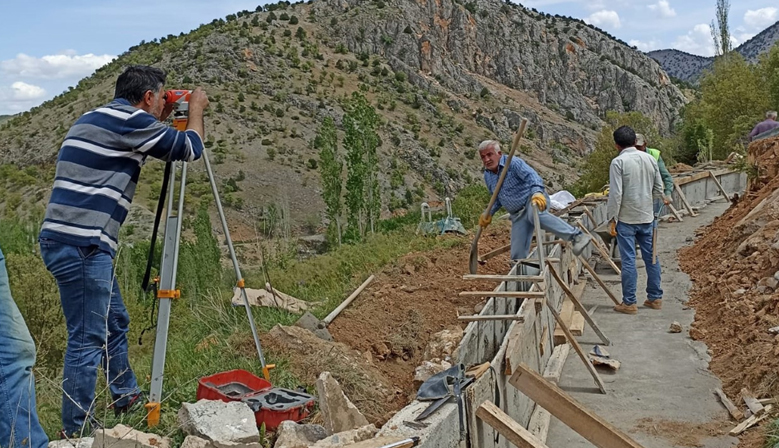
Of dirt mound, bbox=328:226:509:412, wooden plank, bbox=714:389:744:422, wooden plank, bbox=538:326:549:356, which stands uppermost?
dirt mound, bbox=328:226:509:412

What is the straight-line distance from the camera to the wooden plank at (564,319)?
7551 mm

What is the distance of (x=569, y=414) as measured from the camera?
4270 mm

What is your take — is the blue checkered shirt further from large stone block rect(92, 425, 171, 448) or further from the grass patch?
large stone block rect(92, 425, 171, 448)

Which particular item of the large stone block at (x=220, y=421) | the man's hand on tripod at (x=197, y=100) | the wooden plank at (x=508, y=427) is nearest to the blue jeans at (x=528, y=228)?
the wooden plank at (x=508, y=427)

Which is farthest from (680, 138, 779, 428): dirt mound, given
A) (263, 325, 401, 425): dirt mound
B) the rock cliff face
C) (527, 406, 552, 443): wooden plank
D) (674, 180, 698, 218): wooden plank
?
the rock cliff face

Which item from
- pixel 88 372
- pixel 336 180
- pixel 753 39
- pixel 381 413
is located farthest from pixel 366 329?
pixel 753 39

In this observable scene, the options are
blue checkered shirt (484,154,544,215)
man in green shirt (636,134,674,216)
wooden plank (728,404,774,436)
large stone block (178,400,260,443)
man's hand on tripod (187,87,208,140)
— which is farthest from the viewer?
man in green shirt (636,134,674,216)

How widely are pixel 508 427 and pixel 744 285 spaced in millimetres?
5491

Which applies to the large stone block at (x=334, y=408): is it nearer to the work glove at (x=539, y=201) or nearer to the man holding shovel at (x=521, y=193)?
the work glove at (x=539, y=201)

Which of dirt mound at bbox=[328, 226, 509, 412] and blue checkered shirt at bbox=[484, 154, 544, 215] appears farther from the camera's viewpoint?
blue checkered shirt at bbox=[484, 154, 544, 215]

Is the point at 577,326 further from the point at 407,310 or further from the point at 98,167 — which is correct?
the point at 98,167

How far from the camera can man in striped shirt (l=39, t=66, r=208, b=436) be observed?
11.5 feet

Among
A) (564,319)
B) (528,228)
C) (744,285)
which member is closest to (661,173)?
(744,285)

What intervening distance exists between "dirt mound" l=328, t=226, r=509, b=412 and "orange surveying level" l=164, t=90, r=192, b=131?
2451mm
